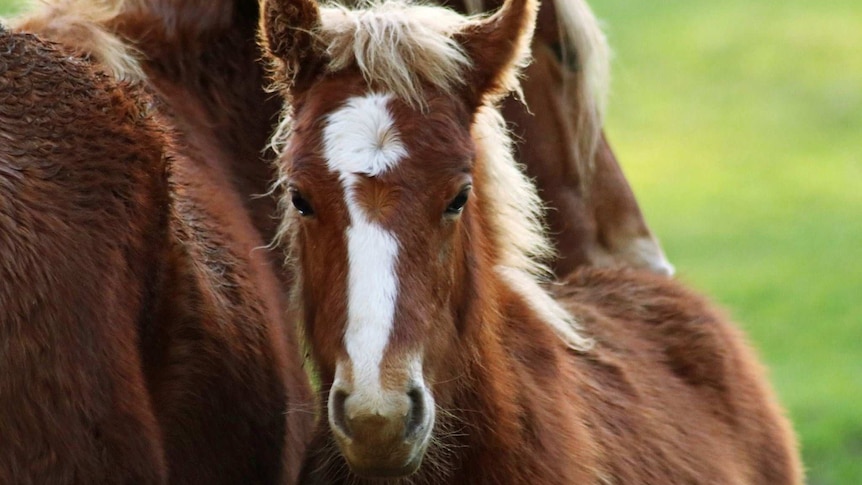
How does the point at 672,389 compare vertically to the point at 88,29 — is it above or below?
below

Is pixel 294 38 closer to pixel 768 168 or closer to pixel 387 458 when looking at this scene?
pixel 387 458

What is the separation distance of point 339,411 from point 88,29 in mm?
1550

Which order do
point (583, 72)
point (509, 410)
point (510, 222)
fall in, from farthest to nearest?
point (583, 72), point (510, 222), point (509, 410)

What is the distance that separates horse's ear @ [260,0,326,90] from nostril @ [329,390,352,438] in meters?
0.84

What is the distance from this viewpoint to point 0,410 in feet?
9.17

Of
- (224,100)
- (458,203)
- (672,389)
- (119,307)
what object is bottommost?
(119,307)

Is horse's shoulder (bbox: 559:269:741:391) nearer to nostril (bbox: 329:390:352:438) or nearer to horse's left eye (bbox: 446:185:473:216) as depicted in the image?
horse's left eye (bbox: 446:185:473:216)

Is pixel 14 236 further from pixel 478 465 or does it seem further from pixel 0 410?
pixel 478 465

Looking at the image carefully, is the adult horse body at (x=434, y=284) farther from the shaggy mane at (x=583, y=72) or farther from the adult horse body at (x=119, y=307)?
the shaggy mane at (x=583, y=72)

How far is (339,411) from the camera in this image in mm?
2947

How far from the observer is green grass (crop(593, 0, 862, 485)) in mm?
11242

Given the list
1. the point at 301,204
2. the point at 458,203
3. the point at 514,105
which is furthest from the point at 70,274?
the point at 514,105

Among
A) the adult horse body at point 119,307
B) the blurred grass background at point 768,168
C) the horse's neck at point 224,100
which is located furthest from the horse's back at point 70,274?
the blurred grass background at point 768,168

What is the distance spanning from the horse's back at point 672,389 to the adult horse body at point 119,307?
38.0 inches
